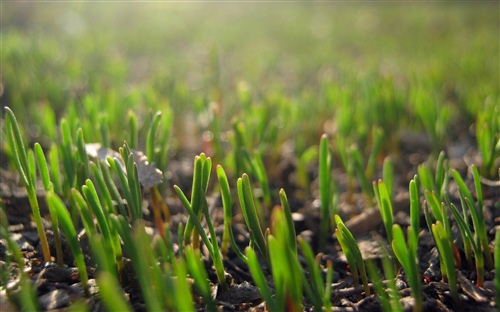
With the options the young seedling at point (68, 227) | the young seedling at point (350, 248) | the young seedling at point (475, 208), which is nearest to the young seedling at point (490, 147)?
the young seedling at point (475, 208)

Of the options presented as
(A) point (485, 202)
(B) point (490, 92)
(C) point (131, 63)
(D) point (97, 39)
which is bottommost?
(A) point (485, 202)

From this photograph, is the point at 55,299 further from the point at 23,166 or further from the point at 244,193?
the point at 244,193

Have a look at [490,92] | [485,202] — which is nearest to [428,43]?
[490,92]

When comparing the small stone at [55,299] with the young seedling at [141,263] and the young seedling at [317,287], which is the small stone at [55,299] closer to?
the young seedling at [141,263]

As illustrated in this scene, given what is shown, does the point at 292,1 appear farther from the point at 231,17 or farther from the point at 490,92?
the point at 490,92

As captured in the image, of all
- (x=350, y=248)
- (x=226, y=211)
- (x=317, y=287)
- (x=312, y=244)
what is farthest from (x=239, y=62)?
(x=317, y=287)

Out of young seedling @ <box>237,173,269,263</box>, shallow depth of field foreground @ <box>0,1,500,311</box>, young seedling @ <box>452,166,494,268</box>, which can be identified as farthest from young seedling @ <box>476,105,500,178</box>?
young seedling @ <box>237,173,269,263</box>

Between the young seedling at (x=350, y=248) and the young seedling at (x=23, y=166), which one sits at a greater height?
the young seedling at (x=23, y=166)

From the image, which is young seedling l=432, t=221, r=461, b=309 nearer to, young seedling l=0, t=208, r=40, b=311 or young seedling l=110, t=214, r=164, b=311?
young seedling l=110, t=214, r=164, b=311
